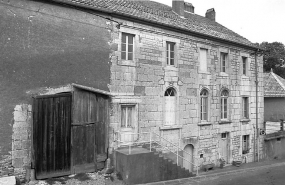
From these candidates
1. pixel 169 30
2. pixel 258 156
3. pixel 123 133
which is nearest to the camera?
pixel 123 133

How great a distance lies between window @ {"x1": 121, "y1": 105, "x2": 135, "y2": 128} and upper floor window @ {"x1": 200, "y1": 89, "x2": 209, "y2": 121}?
446 centimetres

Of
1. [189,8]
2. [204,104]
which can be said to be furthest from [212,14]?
[204,104]

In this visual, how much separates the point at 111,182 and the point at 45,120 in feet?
10.3

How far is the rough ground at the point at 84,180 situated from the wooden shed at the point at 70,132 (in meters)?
0.17

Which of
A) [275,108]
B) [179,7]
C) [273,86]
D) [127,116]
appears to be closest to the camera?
[127,116]

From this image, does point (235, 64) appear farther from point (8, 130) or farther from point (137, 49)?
point (8, 130)

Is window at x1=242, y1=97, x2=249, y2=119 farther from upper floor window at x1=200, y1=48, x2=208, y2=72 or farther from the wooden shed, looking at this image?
the wooden shed

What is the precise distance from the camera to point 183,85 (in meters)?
11.8

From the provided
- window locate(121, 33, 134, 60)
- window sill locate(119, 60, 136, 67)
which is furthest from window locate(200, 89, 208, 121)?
window locate(121, 33, 134, 60)

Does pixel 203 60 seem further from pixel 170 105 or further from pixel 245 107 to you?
pixel 245 107

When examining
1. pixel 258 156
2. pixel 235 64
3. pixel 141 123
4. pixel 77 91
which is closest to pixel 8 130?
pixel 77 91

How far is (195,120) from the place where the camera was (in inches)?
483

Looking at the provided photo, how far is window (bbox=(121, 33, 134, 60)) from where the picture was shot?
10086 millimetres

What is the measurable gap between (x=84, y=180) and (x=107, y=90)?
3.41 metres
